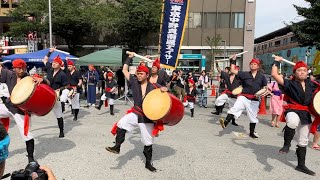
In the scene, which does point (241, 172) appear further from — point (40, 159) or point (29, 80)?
point (29, 80)

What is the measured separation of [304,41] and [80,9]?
22714 mm

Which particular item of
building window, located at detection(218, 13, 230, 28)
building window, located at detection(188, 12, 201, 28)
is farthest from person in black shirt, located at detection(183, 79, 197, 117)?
building window, located at detection(218, 13, 230, 28)

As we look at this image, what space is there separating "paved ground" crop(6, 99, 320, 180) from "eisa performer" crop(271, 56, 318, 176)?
0.38 m

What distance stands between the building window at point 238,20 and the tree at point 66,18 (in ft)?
43.5

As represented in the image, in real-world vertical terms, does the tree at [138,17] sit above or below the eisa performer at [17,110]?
above

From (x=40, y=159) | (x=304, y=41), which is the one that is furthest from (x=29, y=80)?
(x=304, y=41)

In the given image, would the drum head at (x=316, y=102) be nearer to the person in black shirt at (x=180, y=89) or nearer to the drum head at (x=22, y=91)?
the drum head at (x=22, y=91)

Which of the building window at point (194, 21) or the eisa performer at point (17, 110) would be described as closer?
the eisa performer at point (17, 110)

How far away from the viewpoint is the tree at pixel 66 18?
28.8 metres

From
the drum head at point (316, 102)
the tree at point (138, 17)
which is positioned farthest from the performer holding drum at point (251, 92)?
the tree at point (138, 17)

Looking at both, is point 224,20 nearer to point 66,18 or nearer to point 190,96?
point 66,18

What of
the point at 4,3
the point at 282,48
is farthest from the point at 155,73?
the point at 282,48

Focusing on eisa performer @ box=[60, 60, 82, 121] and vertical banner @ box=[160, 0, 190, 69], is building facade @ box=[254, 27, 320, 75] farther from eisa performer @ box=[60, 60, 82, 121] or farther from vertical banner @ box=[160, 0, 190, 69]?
eisa performer @ box=[60, 60, 82, 121]

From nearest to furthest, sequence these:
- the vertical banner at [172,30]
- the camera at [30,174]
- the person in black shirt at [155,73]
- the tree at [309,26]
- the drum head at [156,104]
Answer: the camera at [30,174]
the drum head at [156,104]
the person in black shirt at [155,73]
the vertical banner at [172,30]
the tree at [309,26]
